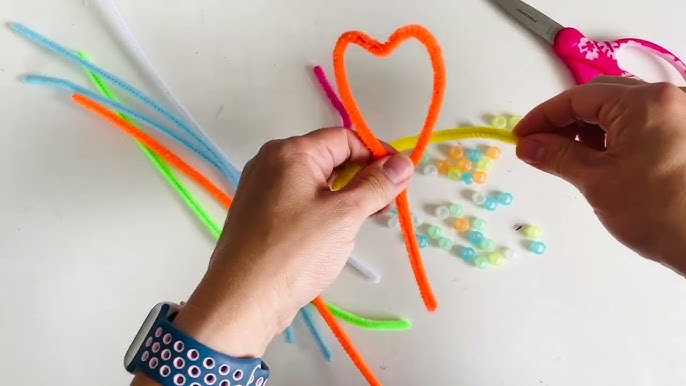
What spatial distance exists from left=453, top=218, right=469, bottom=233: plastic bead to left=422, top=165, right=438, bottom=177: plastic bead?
0.20ft

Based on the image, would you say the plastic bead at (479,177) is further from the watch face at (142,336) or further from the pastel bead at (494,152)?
the watch face at (142,336)

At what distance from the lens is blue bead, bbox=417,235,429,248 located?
2.60 feet

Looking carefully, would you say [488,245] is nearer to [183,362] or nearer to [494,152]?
[494,152]

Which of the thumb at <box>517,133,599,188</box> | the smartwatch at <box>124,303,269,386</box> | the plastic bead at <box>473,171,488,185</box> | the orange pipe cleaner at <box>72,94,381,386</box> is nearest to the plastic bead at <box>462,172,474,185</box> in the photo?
the plastic bead at <box>473,171,488,185</box>

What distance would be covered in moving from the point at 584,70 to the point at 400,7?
0.23 metres

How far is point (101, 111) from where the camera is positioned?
32.2 inches

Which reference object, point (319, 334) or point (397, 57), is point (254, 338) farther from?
point (397, 57)

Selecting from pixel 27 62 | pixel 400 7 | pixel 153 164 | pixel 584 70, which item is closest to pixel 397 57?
pixel 400 7

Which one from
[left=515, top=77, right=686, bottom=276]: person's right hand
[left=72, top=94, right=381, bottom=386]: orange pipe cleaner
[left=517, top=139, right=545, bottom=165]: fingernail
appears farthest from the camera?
[left=72, top=94, right=381, bottom=386]: orange pipe cleaner

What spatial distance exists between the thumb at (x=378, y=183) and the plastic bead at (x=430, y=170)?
0.39 feet

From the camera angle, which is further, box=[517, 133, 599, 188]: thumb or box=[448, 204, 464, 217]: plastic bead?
box=[448, 204, 464, 217]: plastic bead

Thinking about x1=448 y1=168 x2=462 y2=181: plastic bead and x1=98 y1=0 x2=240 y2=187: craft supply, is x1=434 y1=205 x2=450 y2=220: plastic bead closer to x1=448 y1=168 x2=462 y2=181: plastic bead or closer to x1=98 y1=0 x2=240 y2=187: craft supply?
x1=448 y1=168 x2=462 y2=181: plastic bead

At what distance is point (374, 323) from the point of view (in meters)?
0.78

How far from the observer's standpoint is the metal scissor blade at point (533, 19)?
0.80m
